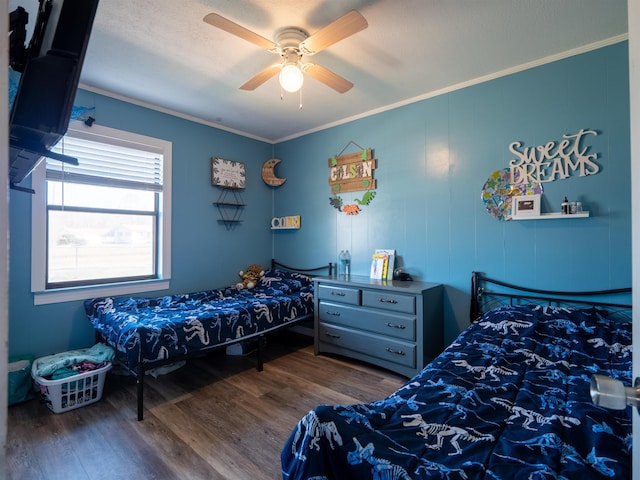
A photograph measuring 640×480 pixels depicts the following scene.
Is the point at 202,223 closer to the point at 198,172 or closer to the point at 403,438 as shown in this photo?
the point at 198,172

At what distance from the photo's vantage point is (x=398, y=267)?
10.7 ft

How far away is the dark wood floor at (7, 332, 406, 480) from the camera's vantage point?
66.8 inches

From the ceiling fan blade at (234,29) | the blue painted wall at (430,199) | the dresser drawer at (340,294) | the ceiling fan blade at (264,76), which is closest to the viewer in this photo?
the ceiling fan blade at (234,29)

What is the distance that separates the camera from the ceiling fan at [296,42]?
5.49 feet

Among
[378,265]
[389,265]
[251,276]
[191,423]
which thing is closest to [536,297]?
[389,265]

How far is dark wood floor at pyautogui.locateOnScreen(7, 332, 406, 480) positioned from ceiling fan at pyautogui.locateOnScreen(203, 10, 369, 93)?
7.35 feet

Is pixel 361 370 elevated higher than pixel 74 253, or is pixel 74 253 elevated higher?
pixel 74 253

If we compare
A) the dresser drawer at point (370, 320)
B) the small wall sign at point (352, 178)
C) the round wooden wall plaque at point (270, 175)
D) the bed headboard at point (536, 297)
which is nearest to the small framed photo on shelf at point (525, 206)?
the bed headboard at point (536, 297)

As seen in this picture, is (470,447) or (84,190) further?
(84,190)

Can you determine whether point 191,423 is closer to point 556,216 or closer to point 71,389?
point 71,389

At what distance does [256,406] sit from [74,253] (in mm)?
A: 2134

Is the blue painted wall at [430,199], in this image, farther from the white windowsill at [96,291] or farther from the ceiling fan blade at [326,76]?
the ceiling fan blade at [326,76]

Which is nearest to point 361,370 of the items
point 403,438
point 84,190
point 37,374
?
point 403,438

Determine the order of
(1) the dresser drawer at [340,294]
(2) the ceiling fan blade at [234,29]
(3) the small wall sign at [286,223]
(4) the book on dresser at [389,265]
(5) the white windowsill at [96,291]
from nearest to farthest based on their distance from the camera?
(2) the ceiling fan blade at [234,29] → (5) the white windowsill at [96,291] → (1) the dresser drawer at [340,294] → (4) the book on dresser at [389,265] → (3) the small wall sign at [286,223]
